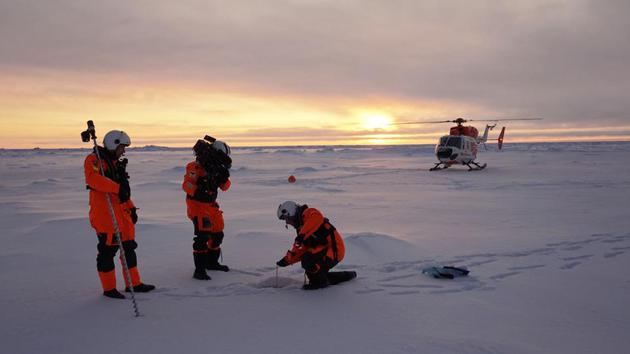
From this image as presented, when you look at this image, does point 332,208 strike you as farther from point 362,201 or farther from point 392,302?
point 392,302

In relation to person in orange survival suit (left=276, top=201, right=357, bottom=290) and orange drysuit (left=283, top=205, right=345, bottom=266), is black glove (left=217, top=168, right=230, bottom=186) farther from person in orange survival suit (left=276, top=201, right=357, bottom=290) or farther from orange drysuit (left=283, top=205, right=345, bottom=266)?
orange drysuit (left=283, top=205, right=345, bottom=266)

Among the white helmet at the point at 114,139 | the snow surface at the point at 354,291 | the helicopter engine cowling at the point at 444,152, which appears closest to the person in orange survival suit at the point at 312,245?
the snow surface at the point at 354,291

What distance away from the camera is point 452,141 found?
22.3 metres

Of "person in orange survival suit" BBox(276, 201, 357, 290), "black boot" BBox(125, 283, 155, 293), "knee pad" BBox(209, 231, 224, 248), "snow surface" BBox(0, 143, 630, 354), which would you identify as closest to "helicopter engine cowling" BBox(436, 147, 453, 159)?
"snow surface" BBox(0, 143, 630, 354)

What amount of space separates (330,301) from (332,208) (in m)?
6.37

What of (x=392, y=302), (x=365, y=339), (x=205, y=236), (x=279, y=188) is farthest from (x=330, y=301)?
(x=279, y=188)

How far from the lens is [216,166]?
5191 millimetres

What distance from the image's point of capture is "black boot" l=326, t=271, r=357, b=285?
4.85m

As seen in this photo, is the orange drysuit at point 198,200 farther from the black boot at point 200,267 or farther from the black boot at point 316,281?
the black boot at point 316,281

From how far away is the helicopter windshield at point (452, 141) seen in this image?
72.7 ft

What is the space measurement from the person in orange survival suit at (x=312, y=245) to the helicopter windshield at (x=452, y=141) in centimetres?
1904

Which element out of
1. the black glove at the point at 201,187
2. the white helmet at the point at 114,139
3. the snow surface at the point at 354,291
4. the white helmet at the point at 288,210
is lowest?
the snow surface at the point at 354,291

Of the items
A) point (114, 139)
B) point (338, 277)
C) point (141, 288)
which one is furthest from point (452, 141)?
point (114, 139)

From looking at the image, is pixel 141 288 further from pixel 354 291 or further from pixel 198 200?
pixel 354 291
